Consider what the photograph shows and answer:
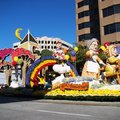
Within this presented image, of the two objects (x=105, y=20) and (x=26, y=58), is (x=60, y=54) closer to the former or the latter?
(x=26, y=58)

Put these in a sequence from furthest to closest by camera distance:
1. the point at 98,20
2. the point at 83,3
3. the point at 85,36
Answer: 1. the point at 83,3
2. the point at 85,36
3. the point at 98,20

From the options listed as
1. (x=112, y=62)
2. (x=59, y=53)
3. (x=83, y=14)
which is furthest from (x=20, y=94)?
(x=83, y=14)

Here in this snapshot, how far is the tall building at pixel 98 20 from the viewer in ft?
171

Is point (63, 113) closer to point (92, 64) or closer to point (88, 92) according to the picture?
point (88, 92)

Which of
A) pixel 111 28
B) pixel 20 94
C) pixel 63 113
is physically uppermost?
pixel 111 28

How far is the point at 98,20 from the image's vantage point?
59.1m

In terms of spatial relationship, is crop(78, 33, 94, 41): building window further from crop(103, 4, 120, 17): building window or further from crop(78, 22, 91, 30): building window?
crop(103, 4, 120, 17): building window

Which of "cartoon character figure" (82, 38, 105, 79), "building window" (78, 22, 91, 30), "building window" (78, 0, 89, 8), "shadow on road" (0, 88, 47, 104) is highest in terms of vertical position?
"building window" (78, 0, 89, 8)

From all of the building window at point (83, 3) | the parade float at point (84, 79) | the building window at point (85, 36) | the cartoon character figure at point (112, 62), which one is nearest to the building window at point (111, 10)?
the building window at point (85, 36)

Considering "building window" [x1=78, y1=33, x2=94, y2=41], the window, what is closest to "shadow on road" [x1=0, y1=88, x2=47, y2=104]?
"building window" [x1=78, y1=33, x2=94, y2=41]

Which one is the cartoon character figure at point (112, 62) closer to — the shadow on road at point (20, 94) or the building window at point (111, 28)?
the shadow on road at point (20, 94)

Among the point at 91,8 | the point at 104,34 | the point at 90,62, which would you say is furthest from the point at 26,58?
the point at 91,8

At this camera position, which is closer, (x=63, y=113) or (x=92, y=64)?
(x=63, y=113)

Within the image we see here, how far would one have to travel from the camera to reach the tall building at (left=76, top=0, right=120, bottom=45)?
5225 centimetres
